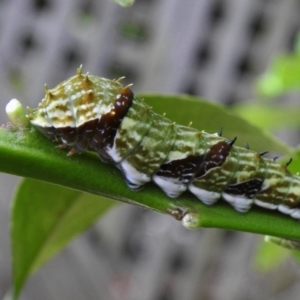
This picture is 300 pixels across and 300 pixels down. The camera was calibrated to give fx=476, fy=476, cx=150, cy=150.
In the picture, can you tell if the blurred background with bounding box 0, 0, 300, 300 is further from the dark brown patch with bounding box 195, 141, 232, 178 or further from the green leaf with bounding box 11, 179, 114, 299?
the dark brown patch with bounding box 195, 141, 232, 178

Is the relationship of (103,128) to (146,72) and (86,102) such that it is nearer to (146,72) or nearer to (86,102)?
(86,102)

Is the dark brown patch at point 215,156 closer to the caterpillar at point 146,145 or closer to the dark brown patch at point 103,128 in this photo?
the caterpillar at point 146,145

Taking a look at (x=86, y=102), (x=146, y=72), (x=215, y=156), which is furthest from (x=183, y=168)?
(x=146, y=72)

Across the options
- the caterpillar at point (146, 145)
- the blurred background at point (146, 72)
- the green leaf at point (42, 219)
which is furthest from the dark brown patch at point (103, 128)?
the blurred background at point (146, 72)

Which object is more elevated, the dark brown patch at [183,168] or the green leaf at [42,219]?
the dark brown patch at [183,168]

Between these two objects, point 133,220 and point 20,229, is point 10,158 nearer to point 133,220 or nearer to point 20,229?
point 20,229

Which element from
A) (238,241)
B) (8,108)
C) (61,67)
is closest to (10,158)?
(8,108)

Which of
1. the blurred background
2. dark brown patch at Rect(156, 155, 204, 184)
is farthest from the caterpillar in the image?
the blurred background

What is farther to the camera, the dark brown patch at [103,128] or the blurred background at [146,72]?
the blurred background at [146,72]
